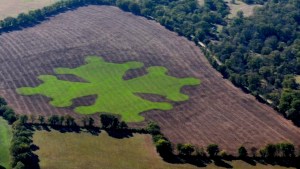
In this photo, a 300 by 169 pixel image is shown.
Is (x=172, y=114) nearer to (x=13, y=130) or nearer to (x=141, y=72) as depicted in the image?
(x=141, y=72)

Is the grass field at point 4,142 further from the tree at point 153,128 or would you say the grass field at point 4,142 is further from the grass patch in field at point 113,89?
the tree at point 153,128

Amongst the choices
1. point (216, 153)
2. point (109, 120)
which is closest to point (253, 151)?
point (216, 153)

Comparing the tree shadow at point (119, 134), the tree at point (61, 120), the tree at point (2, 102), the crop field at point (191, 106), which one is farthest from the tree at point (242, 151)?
the tree at point (2, 102)

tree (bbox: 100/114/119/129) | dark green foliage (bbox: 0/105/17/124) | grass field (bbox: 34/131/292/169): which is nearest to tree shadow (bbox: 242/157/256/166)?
grass field (bbox: 34/131/292/169)

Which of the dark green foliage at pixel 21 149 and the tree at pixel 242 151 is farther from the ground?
the tree at pixel 242 151

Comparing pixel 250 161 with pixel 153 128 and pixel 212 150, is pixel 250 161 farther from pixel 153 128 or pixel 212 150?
pixel 153 128

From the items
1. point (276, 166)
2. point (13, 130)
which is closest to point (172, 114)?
point (276, 166)

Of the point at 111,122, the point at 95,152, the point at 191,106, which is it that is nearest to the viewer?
the point at 95,152
